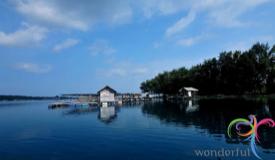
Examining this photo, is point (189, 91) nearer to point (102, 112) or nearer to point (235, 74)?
point (235, 74)

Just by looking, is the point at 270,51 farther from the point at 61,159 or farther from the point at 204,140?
the point at 61,159

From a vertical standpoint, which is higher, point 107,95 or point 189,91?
point 189,91

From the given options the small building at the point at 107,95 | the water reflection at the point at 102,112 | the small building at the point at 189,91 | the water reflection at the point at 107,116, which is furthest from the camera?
the small building at the point at 189,91

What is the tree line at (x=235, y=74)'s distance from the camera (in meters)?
59.2

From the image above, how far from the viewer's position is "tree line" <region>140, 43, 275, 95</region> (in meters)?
59.2

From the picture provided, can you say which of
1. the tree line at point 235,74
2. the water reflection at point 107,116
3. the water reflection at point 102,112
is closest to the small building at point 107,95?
the water reflection at point 102,112

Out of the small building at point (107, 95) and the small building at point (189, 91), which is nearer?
the small building at point (107, 95)

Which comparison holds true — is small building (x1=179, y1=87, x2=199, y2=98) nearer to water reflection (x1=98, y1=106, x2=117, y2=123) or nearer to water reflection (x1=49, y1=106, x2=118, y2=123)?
water reflection (x1=49, y1=106, x2=118, y2=123)

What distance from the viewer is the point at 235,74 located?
6334cm

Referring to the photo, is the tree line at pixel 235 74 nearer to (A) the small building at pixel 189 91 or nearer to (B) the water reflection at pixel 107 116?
(A) the small building at pixel 189 91

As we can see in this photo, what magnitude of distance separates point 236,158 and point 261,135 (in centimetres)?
542

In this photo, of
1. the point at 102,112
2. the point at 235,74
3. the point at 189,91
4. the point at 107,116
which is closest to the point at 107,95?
the point at 102,112

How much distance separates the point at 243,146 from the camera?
12.3 m

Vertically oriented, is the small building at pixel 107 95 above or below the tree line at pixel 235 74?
below
